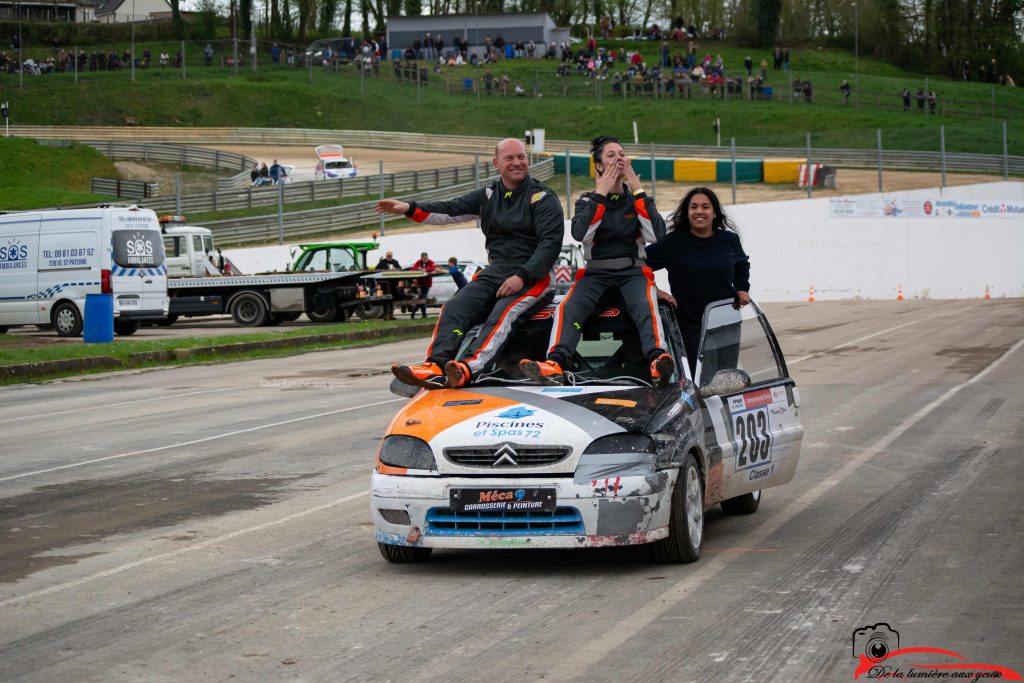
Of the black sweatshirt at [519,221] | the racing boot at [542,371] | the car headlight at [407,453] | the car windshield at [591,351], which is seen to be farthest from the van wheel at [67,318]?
the car headlight at [407,453]

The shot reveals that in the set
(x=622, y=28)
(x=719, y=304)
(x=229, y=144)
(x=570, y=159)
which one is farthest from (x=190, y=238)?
(x=622, y=28)

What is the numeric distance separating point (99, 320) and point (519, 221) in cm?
1987

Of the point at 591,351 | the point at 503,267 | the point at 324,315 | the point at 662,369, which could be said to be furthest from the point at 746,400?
the point at 324,315

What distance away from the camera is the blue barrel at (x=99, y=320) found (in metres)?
26.8

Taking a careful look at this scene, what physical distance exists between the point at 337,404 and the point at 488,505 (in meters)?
9.95

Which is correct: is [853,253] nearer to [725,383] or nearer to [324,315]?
[324,315]

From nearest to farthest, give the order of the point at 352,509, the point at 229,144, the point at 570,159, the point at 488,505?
the point at 488,505 < the point at 352,509 < the point at 570,159 < the point at 229,144

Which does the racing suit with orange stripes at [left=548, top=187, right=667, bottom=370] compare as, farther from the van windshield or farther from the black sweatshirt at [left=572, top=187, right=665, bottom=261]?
the van windshield

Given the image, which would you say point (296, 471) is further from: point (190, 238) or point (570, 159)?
point (570, 159)

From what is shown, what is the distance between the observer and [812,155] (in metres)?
49.1

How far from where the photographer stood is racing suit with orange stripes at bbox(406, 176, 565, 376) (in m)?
8.32

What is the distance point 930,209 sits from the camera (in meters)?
44.9

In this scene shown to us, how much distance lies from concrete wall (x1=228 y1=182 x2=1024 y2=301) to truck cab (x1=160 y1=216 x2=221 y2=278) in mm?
5683

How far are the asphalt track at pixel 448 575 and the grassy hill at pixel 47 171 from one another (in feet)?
139
